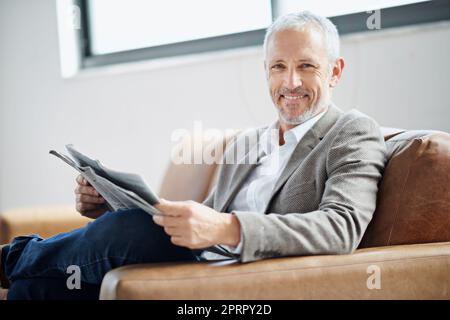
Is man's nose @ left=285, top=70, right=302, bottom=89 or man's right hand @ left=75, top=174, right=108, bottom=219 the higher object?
man's nose @ left=285, top=70, right=302, bottom=89

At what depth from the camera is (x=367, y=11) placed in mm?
2262

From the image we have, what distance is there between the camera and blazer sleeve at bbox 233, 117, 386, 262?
1151mm

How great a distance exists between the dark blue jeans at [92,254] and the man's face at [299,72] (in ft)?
1.91

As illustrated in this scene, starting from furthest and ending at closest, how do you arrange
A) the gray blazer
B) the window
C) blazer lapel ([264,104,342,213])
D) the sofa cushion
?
the window, blazer lapel ([264,104,342,213]), the sofa cushion, the gray blazer

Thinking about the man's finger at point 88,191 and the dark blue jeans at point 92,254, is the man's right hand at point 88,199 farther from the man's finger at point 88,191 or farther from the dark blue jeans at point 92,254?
the dark blue jeans at point 92,254

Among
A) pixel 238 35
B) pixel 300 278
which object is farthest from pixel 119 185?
pixel 238 35

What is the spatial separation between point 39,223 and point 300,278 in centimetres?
122

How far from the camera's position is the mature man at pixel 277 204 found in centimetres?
115

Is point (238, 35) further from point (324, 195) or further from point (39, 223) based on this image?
point (324, 195)

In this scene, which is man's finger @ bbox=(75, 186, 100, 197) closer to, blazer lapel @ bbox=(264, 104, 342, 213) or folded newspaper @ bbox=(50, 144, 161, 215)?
folded newspaper @ bbox=(50, 144, 161, 215)

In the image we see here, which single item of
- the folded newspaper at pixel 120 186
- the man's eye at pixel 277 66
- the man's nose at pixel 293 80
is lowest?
the folded newspaper at pixel 120 186
